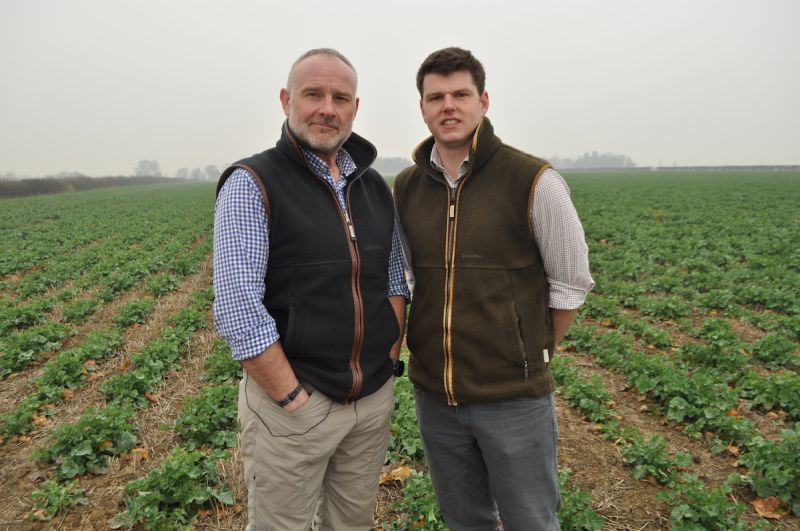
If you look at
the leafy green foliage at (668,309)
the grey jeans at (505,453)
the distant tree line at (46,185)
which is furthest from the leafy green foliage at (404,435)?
the distant tree line at (46,185)

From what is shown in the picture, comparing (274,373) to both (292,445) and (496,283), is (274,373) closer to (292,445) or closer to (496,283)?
(292,445)

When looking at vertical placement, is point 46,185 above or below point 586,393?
above

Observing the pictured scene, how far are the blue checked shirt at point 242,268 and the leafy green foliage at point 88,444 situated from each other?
134 inches

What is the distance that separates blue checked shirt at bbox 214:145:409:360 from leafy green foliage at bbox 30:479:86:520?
300 centimetres

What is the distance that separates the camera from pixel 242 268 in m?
2.24

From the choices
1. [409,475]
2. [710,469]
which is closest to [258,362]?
[409,475]

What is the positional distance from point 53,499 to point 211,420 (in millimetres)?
1503

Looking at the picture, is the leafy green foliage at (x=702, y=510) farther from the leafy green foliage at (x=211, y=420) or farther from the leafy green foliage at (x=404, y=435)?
the leafy green foliage at (x=211, y=420)

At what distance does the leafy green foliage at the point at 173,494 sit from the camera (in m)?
3.67

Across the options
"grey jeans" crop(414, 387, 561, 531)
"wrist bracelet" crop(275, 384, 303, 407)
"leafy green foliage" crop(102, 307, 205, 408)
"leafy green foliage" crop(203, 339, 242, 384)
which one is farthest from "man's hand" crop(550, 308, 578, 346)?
"leafy green foliage" crop(102, 307, 205, 408)

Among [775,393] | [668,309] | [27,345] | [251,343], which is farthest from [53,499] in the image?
[668,309]

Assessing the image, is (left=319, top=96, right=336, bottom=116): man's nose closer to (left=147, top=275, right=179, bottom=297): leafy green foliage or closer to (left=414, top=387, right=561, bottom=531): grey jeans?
(left=414, top=387, right=561, bottom=531): grey jeans

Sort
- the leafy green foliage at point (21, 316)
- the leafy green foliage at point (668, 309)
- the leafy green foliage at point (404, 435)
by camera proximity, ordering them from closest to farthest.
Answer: the leafy green foliage at point (404, 435) → the leafy green foliage at point (668, 309) → the leafy green foliage at point (21, 316)

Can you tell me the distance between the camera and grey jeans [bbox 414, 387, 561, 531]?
2.47 meters
